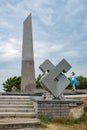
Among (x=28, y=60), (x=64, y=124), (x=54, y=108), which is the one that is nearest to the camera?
(x=64, y=124)

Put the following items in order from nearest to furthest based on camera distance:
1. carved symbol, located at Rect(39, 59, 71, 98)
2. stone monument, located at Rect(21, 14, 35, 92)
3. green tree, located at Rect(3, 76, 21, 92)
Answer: carved symbol, located at Rect(39, 59, 71, 98), stone monument, located at Rect(21, 14, 35, 92), green tree, located at Rect(3, 76, 21, 92)

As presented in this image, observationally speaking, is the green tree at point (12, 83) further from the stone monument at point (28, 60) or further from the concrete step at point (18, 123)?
the concrete step at point (18, 123)

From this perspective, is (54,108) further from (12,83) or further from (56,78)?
(12,83)

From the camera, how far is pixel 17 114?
9.19m

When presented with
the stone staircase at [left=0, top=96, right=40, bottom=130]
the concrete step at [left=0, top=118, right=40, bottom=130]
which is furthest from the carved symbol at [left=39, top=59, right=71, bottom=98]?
the concrete step at [left=0, top=118, right=40, bottom=130]

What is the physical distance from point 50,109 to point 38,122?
1.04 metres

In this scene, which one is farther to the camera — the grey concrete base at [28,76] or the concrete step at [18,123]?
the grey concrete base at [28,76]

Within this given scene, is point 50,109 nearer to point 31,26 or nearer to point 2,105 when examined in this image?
point 2,105

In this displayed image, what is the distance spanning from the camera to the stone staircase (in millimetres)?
8086

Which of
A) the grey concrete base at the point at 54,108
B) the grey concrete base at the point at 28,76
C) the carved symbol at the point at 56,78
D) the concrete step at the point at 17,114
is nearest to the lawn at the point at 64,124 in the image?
the grey concrete base at the point at 54,108

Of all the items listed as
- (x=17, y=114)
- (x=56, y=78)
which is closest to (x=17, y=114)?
(x=17, y=114)

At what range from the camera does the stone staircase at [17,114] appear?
8086 millimetres

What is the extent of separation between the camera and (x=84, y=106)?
10.6 m

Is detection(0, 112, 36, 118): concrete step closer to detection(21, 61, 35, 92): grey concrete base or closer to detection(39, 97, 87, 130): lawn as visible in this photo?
detection(39, 97, 87, 130): lawn
